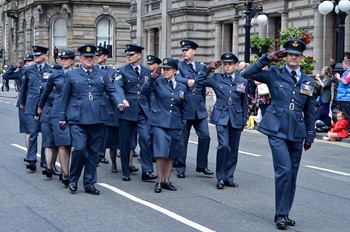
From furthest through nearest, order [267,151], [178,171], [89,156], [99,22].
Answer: [99,22], [267,151], [178,171], [89,156]

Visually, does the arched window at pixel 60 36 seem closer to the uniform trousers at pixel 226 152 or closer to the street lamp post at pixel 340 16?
the street lamp post at pixel 340 16

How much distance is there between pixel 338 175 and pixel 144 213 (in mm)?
4841

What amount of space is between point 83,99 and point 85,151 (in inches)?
29.3

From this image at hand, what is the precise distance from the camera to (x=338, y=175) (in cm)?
A: 1316

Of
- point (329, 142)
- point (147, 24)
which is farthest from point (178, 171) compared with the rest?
point (147, 24)

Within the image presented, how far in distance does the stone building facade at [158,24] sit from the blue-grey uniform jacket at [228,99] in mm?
17928

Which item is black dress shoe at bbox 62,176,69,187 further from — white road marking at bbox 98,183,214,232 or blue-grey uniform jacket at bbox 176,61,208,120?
blue-grey uniform jacket at bbox 176,61,208,120

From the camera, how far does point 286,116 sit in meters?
8.99

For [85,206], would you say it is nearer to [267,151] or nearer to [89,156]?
[89,156]

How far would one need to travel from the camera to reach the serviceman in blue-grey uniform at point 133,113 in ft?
40.3

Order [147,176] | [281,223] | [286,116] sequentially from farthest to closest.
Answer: [147,176]
[286,116]
[281,223]

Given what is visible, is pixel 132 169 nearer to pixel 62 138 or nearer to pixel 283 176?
pixel 62 138

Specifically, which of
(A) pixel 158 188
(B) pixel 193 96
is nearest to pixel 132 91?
(B) pixel 193 96

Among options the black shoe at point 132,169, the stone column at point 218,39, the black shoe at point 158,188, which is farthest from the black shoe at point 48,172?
the stone column at point 218,39
